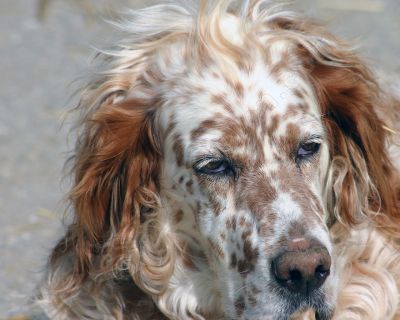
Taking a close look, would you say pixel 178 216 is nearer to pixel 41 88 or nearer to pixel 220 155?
pixel 220 155

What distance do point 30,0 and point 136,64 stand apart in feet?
20.3

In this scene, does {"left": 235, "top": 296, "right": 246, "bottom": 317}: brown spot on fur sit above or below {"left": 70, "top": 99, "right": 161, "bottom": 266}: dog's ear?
below

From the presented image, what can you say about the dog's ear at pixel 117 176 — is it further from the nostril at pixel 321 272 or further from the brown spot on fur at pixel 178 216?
the nostril at pixel 321 272

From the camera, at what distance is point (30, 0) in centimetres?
1058

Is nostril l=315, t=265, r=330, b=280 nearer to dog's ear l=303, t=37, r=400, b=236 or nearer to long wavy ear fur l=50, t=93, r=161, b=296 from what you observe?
dog's ear l=303, t=37, r=400, b=236

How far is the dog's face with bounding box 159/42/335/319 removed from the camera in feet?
13.5

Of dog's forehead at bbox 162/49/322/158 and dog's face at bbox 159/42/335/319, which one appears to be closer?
dog's face at bbox 159/42/335/319

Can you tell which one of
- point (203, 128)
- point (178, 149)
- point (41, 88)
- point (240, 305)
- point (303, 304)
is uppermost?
point (203, 128)

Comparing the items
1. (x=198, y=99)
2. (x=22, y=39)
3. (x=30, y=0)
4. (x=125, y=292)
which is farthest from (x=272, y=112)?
(x=30, y=0)

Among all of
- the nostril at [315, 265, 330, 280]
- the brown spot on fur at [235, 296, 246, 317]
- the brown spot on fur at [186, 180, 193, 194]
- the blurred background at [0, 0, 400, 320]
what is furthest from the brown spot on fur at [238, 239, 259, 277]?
the blurred background at [0, 0, 400, 320]

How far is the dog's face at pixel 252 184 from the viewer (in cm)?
411

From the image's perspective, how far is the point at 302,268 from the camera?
4.03 m

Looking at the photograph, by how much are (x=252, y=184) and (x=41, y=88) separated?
16.2 feet

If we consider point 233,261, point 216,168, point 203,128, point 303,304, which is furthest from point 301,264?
point 203,128
